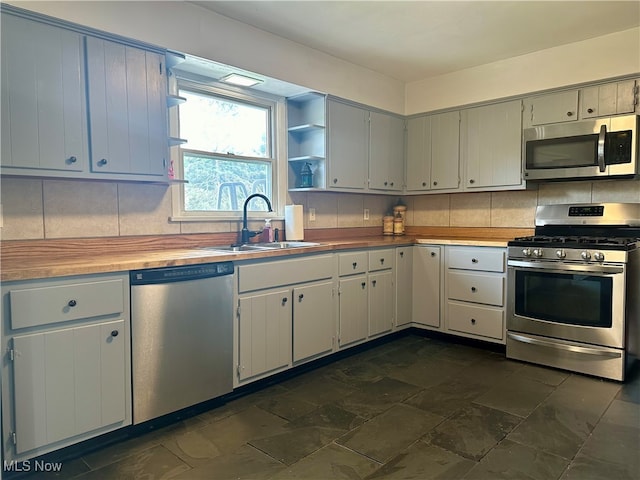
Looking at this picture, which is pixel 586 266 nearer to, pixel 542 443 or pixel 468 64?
pixel 542 443

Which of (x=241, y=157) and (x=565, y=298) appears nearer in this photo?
(x=565, y=298)

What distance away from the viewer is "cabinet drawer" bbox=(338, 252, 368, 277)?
128 inches

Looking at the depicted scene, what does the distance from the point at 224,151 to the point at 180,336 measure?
1.48 meters

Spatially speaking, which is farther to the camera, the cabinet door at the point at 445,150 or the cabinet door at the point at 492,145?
the cabinet door at the point at 445,150

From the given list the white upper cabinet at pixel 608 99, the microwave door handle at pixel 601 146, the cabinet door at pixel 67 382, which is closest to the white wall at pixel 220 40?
the cabinet door at pixel 67 382

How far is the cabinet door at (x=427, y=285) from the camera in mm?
3797

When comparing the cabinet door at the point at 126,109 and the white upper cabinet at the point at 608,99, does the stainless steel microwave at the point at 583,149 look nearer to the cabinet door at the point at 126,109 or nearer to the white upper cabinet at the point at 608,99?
the white upper cabinet at the point at 608,99

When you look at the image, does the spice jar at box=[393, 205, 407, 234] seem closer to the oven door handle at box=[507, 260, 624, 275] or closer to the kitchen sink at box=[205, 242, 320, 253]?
the oven door handle at box=[507, 260, 624, 275]

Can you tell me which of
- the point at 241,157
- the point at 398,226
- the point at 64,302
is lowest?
the point at 64,302

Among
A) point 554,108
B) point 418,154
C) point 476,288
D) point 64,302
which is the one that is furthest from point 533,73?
point 64,302

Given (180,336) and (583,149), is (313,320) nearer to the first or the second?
(180,336)

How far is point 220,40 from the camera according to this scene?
277 cm

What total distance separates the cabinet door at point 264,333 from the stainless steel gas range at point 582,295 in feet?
5.82
